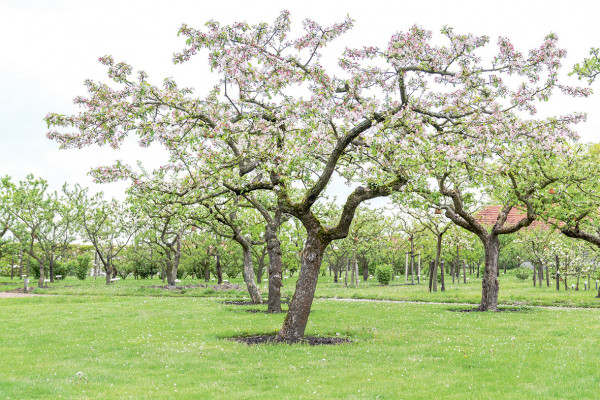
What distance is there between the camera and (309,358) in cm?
1294

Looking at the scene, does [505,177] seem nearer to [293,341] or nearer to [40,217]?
[293,341]

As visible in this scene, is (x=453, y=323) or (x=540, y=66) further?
(x=453, y=323)

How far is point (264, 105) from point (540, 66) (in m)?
8.85

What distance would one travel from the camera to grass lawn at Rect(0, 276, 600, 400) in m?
9.92

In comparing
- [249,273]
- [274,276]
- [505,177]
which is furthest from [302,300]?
[249,273]

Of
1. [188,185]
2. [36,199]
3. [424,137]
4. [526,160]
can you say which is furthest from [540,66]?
[36,199]

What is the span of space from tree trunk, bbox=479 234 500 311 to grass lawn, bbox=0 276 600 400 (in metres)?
2.41

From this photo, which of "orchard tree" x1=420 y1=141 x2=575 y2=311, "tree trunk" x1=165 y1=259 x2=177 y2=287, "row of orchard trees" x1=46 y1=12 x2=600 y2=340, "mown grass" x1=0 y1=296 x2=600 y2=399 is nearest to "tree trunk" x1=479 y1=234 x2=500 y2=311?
"orchard tree" x1=420 y1=141 x2=575 y2=311

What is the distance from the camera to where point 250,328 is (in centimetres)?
1842

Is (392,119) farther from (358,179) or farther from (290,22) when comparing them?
(358,179)

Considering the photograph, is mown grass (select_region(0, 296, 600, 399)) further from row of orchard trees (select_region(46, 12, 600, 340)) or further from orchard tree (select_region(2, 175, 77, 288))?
orchard tree (select_region(2, 175, 77, 288))

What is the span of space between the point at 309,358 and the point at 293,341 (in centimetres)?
258

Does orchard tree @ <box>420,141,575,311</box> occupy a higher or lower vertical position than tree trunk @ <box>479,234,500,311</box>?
higher

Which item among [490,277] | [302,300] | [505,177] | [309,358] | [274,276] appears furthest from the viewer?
[490,277]
